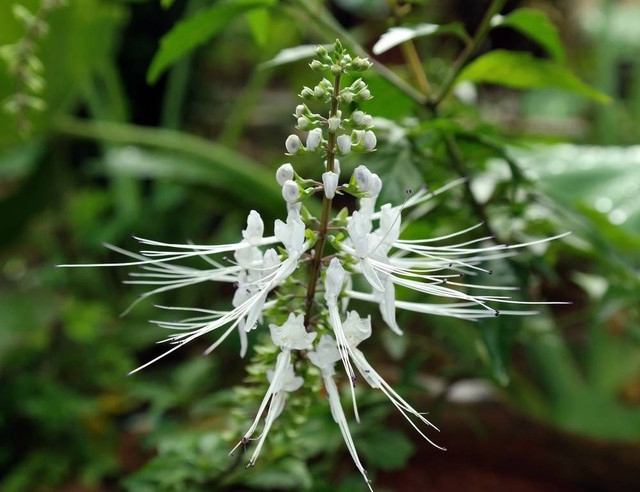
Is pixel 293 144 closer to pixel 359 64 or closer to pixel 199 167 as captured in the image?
pixel 359 64

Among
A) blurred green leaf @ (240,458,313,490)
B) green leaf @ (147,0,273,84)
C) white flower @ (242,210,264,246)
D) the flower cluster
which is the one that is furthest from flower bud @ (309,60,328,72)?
blurred green leaf @ (240,458,313,490)

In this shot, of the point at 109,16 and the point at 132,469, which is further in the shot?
the point at 109,16

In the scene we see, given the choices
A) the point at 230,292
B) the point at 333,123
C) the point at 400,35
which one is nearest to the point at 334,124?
the point at 333,123

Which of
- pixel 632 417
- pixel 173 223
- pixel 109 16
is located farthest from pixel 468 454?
pixel 109 16

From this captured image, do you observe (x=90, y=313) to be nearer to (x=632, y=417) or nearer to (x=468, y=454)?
(x=468, y=454)

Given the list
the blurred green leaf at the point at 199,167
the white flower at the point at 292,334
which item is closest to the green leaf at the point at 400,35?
the white flower at the point at 292,334
